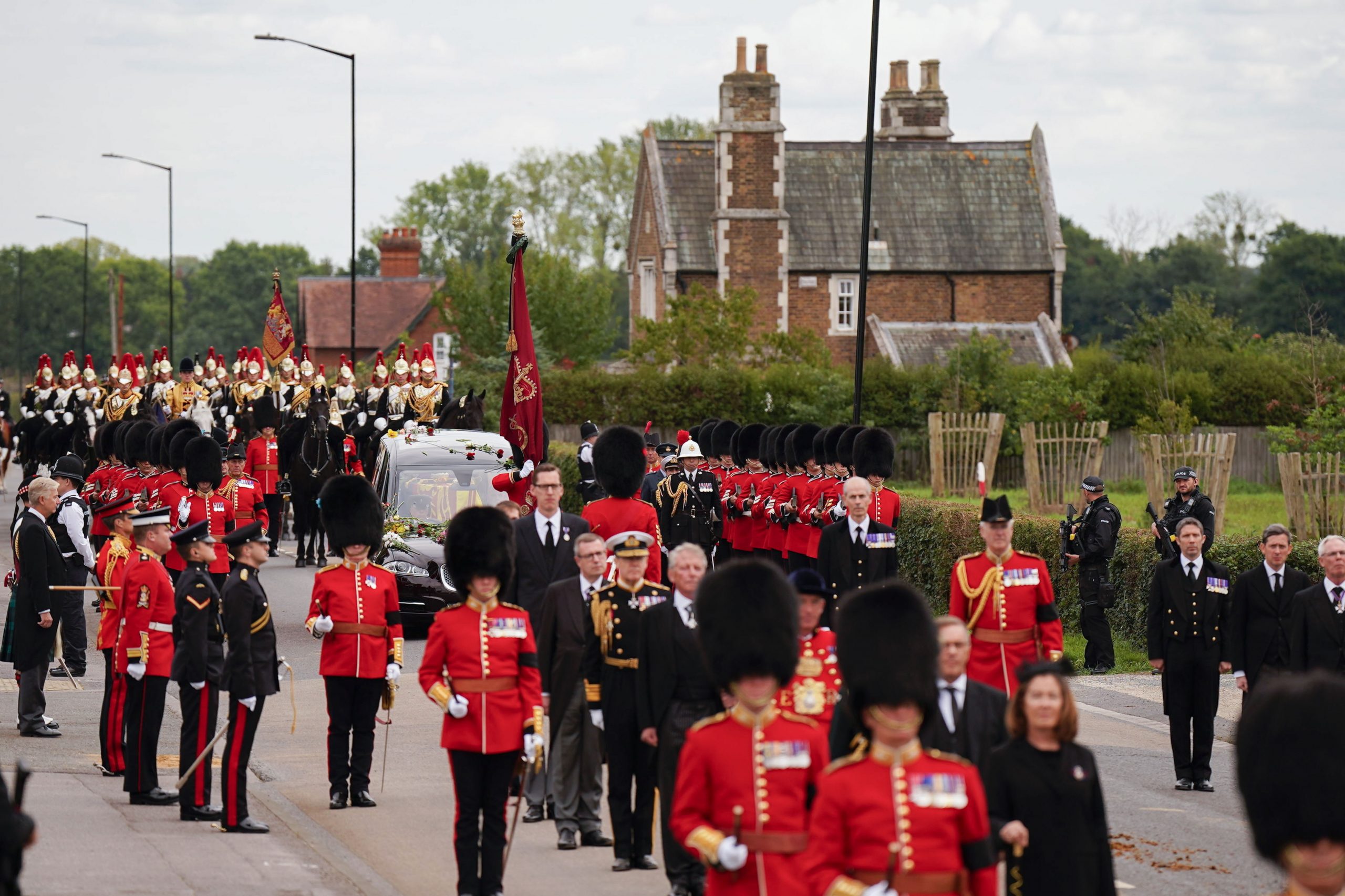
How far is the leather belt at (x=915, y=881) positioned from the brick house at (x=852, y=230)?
45.1 meters

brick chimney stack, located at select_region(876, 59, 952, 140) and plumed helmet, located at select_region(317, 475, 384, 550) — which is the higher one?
brick chimney stack, located at select_region(876, 59, 952, 140)

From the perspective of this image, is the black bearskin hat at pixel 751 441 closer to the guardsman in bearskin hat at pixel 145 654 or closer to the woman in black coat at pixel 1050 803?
the guardsman in bearskin hat at pixel 145 654

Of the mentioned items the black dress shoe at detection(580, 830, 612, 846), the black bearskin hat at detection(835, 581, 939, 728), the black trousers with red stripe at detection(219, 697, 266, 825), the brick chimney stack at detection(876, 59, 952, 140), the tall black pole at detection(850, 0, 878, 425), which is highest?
the brick chimney stack at detection(876, 59, 952, 140)

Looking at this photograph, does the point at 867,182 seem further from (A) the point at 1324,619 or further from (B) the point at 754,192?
(B) the point at 754,192

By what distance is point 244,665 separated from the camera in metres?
9.91

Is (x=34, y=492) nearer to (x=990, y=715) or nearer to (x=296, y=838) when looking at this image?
(x=296, y=838)

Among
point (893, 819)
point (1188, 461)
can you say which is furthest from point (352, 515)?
point (1188, 461)

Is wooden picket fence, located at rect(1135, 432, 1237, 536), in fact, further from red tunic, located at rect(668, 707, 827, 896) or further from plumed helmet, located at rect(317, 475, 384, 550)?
red tunic, located at rect(668, 707, 827, 896)

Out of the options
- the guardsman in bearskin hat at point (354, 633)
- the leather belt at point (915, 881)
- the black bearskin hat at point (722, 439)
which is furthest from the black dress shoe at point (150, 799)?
the black bearskin hat at point (722, 439)

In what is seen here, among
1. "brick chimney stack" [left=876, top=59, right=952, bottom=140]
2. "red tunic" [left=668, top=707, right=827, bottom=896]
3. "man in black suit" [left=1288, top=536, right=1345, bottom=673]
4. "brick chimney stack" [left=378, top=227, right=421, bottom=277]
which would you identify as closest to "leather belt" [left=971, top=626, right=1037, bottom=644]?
"man in black suit" [left=1288, top=536, right=1345, bottom=673]

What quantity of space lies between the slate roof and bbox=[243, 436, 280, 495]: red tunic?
29.1 m

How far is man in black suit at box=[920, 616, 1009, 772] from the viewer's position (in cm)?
705

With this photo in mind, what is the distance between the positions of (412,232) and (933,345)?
1685 inches

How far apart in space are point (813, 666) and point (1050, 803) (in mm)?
1550
